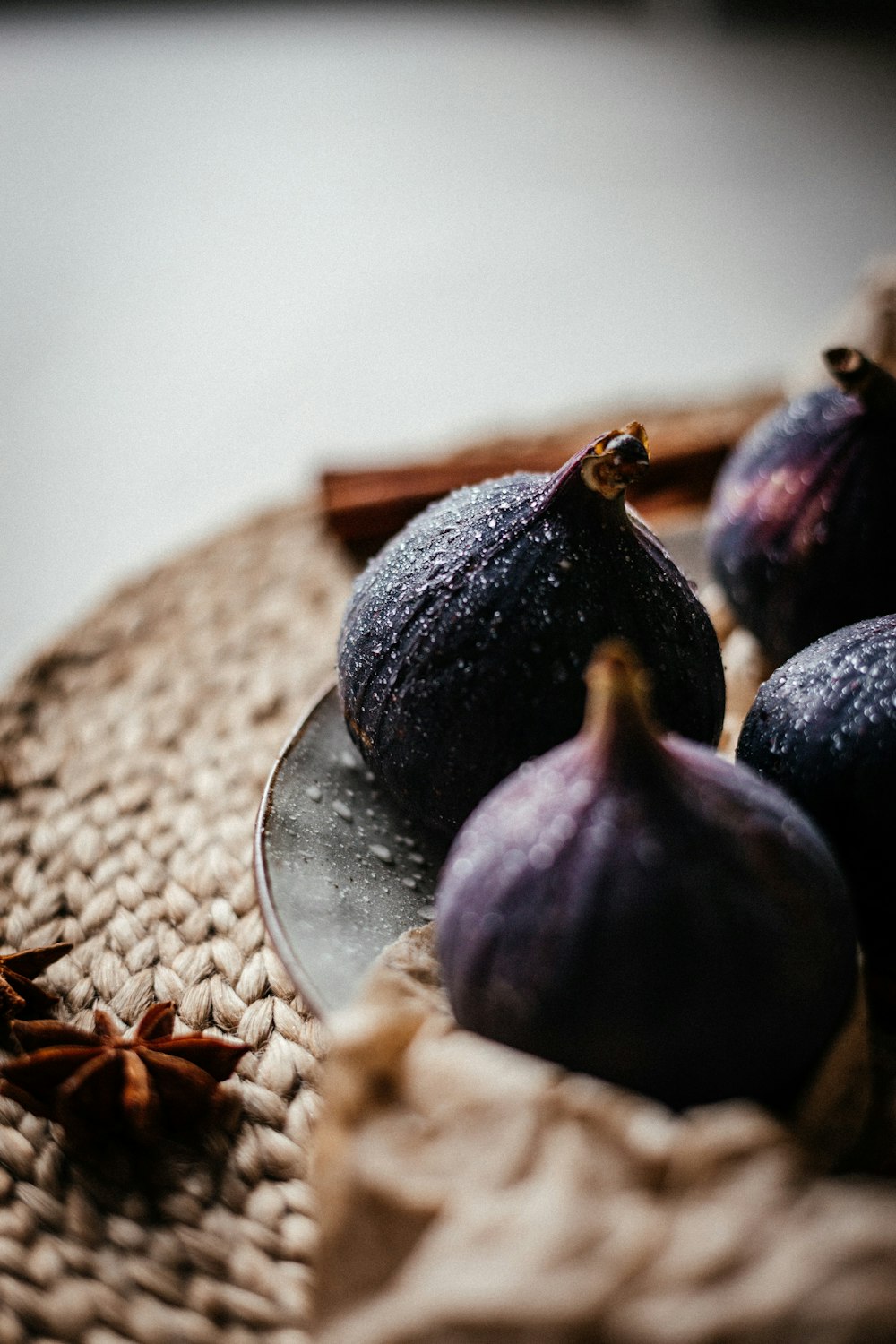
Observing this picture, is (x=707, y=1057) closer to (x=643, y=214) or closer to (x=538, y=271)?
(x=538, y=271)

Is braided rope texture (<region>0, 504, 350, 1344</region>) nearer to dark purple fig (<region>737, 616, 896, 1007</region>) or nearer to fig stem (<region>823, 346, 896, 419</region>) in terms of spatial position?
dark purple fig (<region>737, 616, 896, 1007</region>)

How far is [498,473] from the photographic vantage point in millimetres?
1062

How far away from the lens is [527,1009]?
457 mm

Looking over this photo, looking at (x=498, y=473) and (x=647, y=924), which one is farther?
(x=498, y=473)

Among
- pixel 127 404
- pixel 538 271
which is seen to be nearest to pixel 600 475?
pixel 127 404

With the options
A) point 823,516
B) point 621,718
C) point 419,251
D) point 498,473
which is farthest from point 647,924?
point 419,251

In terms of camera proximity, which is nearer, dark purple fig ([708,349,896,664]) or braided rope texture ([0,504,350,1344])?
braided rope texture ([0,504,350,1344])

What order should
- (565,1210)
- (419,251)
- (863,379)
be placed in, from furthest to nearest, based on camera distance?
(419,251) < (863,379) < (565,1210)

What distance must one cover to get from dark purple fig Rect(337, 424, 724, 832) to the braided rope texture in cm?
17

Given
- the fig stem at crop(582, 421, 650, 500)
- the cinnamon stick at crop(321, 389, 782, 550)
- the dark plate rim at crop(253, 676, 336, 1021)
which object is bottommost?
the dark plate rim at crop(253, 676, 336, 1021)

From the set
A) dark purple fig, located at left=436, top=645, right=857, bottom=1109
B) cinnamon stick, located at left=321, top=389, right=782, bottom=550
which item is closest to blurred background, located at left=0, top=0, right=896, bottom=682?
cinnamon stick, located at left=321, top=389, right=782, bottom=550

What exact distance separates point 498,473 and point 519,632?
50 centimetres

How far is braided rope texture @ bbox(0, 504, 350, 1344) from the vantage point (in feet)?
1.79

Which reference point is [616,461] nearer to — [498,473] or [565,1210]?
[565,1210]
